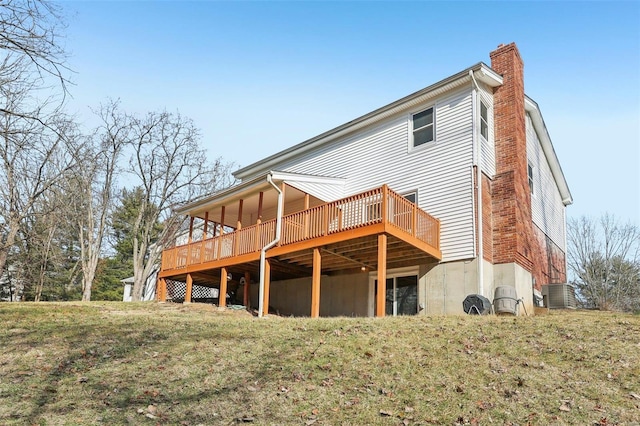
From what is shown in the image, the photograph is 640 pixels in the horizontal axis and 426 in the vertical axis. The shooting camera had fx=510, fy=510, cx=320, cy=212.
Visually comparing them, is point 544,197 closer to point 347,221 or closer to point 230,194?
point 347,221

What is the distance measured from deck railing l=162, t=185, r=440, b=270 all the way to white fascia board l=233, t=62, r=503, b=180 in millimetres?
3507

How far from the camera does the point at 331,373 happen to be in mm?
7758

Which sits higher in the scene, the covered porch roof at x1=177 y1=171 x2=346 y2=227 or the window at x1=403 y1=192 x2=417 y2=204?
the covered porch roof at x1=177 y1=171 x2=346 y2=227

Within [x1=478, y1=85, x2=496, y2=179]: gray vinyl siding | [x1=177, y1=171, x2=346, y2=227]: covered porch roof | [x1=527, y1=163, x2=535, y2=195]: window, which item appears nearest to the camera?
[x1=478, y1=85, x2=496, y2=179]: gray vinyl siding

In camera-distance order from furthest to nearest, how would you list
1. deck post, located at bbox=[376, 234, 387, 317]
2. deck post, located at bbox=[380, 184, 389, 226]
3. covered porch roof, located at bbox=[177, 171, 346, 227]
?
covered porch roof, located at bbox=[177, 171, 346, 227] → deck post, located at bbox=[380, 184, 389, 226] → deck post, located at bbox=[376, 234, 387, 317]

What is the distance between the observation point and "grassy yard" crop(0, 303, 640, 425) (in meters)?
6.33

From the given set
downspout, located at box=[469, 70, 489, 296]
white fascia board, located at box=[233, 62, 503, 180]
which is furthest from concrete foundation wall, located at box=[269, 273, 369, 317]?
white fascia board, located at box=[233, 62, 503, 180]

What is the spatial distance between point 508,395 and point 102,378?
582cm

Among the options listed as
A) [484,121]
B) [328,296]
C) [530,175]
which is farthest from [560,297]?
[328,296]

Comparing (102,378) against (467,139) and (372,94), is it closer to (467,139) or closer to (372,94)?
(467,139)

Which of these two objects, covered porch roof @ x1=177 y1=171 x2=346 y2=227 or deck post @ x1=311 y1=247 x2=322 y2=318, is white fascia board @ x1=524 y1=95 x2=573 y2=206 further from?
deck post @ x1=311 y1=247 x2=322 y2=318

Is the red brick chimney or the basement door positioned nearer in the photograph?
the red brick chimney

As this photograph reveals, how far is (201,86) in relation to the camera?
15.5m

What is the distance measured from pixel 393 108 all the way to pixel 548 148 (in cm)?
769
